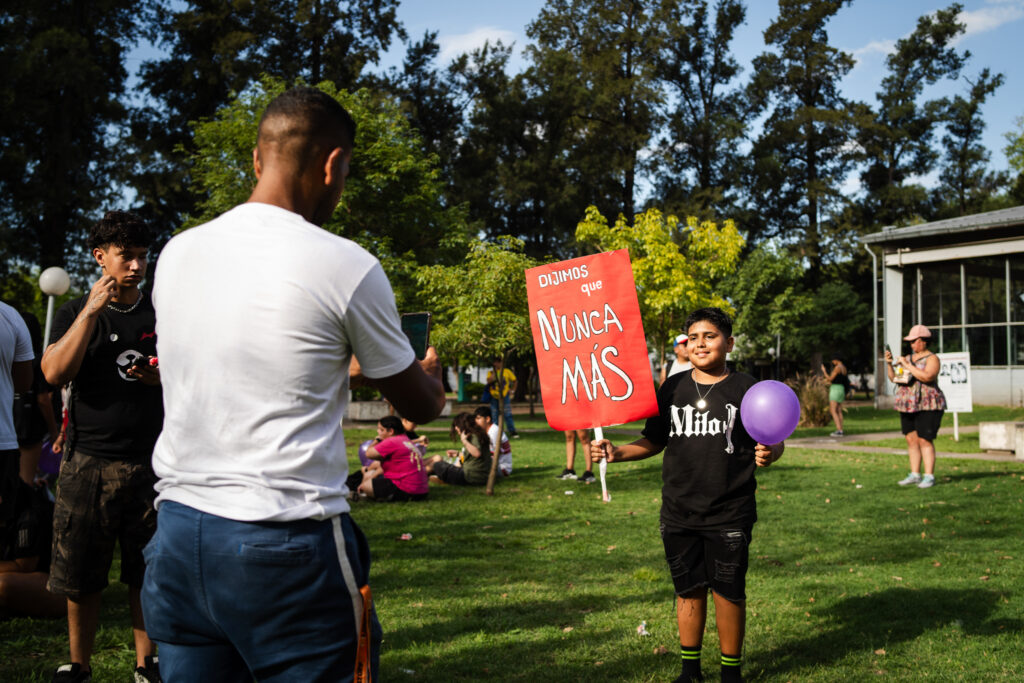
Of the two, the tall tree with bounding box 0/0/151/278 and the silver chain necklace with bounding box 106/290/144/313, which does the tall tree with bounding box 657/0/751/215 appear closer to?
the tall tree with bounding box 0/0/151/278

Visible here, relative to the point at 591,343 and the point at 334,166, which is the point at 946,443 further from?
the point at 334,166

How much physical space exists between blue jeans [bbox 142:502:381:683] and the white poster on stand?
1703cm

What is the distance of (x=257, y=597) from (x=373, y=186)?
2618cm

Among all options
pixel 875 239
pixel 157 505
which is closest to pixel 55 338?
pixel 157 505

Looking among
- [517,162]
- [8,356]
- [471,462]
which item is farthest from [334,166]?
[517,162]

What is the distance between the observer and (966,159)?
49.8 meters

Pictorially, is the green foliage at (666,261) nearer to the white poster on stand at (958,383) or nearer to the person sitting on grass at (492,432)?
the white poster on stand at (958,383)

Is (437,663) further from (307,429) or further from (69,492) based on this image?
(307,429)

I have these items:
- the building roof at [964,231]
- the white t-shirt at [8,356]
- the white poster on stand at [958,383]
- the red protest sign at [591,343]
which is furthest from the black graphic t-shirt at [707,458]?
the building roof at [964,231]

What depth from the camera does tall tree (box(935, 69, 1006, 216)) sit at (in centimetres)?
4894

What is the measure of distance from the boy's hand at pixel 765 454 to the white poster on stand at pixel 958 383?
555 inches

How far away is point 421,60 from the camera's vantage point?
4494 cm

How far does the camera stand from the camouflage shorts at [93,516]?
398 cm

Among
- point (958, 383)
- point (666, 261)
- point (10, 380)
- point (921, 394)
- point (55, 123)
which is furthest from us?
point (55, 123)
